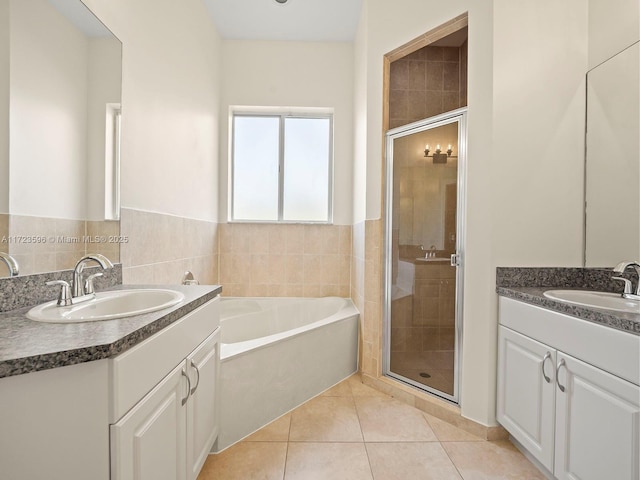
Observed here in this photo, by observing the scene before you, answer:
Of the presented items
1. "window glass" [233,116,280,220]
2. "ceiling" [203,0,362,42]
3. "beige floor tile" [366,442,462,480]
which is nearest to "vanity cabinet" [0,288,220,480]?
"beige floor tile" [366,442,462,480]

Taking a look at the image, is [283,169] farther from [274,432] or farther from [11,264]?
[11,264]

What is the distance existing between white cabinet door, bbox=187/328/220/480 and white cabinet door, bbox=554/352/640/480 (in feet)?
4.95

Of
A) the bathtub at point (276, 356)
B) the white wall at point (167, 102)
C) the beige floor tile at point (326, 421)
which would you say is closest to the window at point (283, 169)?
the white wall at point (167, 102)

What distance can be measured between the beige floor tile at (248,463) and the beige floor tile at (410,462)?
0.47 metres

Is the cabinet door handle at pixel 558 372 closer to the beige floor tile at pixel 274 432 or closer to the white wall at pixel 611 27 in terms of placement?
the beige floor tile at pixel 274 432

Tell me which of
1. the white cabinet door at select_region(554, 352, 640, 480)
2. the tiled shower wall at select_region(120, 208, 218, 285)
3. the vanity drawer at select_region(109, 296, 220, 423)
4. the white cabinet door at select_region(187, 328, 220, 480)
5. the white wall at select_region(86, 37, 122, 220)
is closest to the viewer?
the vanity drawer at select_region(109, 296, 220, 423)

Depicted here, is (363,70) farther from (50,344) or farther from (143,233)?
(50,344)

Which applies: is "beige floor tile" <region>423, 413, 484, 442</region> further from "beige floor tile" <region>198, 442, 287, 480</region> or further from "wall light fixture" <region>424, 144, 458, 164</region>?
"wall light fixture" <region>424, 144, 458, 164</region>

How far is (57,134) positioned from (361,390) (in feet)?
7.57

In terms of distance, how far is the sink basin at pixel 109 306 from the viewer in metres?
0.99

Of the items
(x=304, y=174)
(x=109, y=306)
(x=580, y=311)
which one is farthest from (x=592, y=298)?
(x=304, y=174)

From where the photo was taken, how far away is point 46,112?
3.98 ft

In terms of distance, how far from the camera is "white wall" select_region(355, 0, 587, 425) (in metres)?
1.79

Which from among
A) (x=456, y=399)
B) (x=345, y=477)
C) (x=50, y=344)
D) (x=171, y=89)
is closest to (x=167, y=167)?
(x=171, y=89)
